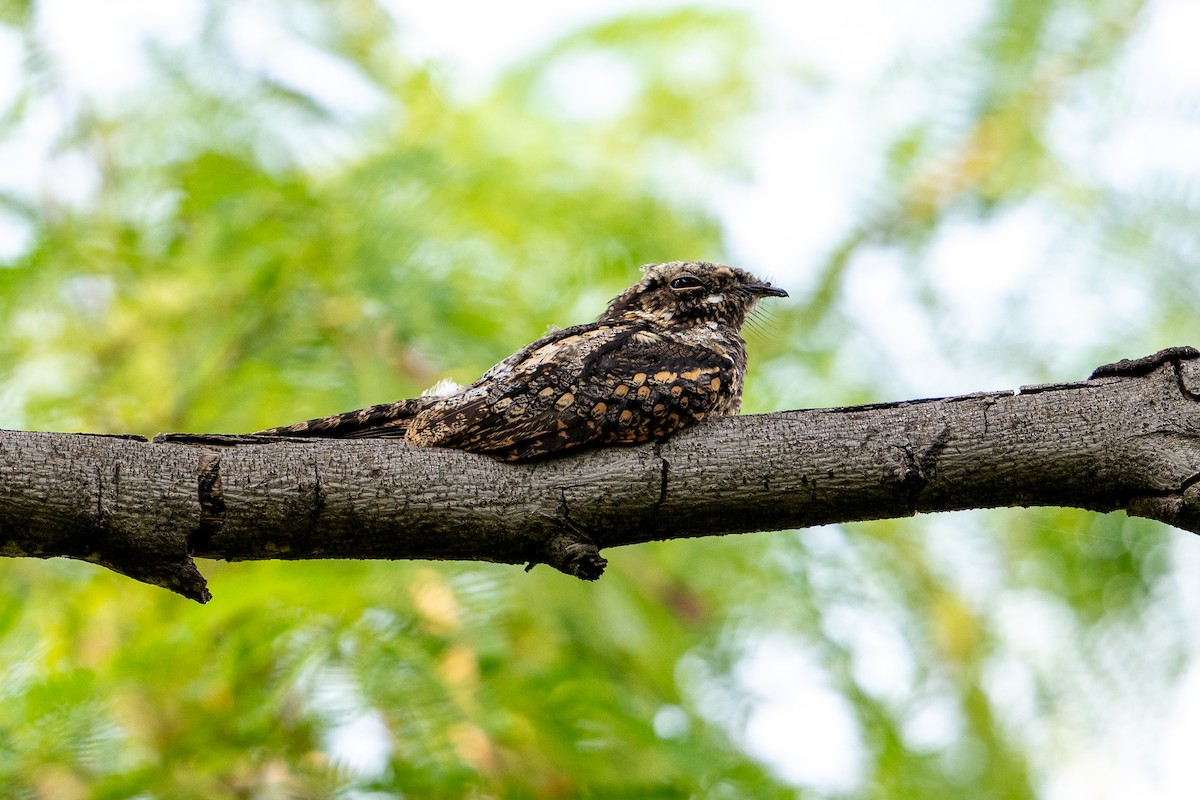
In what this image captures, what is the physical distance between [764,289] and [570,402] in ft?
5.11

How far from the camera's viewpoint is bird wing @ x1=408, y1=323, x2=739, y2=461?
291 centimetres

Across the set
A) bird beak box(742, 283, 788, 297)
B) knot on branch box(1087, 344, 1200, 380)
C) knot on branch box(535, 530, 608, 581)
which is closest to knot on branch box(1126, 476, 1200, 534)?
knot on branch box(1087, 344, 1200, 380)

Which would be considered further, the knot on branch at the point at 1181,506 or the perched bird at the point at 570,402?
the perched bird at the point at 570,402

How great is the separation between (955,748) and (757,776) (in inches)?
70.7

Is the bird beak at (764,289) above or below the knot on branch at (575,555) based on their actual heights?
above

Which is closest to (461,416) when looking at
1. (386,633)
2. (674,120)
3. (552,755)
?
(386,633)

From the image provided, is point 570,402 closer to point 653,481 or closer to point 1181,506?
point 653,481

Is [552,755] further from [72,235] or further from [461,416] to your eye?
[72,235]

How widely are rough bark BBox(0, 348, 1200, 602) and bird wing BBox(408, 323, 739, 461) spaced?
9 centimetres

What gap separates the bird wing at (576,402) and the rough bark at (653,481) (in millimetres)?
93

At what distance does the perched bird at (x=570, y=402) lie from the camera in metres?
2.92

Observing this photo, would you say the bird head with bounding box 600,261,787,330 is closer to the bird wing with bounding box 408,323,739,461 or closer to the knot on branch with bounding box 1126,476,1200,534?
the bird wing with bounding box 408,323,739,461

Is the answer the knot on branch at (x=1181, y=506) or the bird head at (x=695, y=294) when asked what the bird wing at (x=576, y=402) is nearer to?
the bird head at (x=695, y=294)

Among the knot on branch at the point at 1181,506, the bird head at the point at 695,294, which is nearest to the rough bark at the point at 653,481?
the knot on branch at the point at 1181,506
